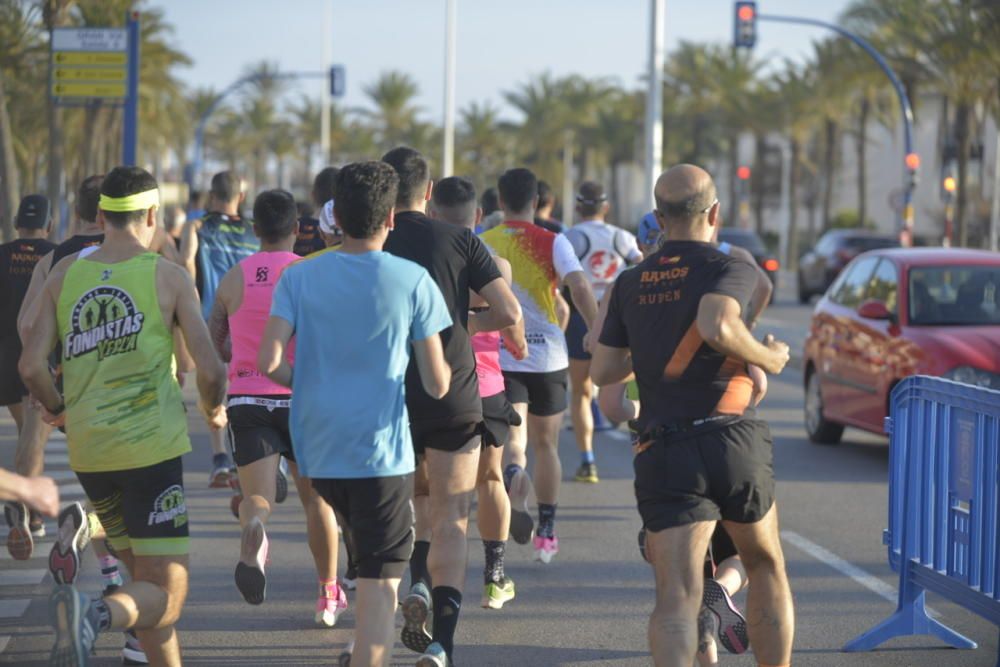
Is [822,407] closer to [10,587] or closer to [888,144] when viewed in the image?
[10,587]

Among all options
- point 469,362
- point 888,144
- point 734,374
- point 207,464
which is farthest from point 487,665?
point 888,144

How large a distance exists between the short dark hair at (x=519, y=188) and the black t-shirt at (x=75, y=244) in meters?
2.07

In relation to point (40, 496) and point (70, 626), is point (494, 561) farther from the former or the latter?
point (40, 496)

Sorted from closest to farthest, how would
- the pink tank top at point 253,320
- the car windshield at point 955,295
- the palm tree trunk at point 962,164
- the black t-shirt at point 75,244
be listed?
the pink tank top at point 253,320 → the black t-shirt at point 75,244 → the car windshield at point 955,295 → the palm tree trunk at point 962,164

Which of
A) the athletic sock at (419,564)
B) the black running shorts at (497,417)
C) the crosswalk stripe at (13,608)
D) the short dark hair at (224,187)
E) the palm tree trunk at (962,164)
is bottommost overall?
the crosswalk stripe at (13,608)

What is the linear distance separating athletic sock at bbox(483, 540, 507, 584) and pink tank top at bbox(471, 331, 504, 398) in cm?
82

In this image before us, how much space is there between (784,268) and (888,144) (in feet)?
36.1

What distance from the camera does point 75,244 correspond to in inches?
299

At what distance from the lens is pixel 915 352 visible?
11.7m

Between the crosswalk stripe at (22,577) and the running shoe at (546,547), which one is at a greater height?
the running shoe at (546,547)

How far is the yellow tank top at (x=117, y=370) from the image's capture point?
17.2 ft

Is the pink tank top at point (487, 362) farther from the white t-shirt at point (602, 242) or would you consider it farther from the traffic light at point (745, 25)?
the traffic light at point (745, 25)

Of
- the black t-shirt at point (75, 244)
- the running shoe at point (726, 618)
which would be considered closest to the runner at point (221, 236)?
the black t-shirt at point (75, 244)

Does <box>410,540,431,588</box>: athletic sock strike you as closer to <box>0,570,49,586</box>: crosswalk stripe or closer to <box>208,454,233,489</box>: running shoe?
<box>0,570,49,586</box>: crosswalk stripe
